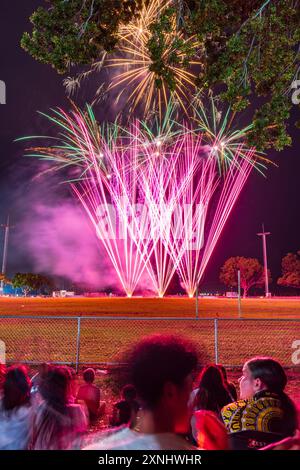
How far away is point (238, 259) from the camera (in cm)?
11394

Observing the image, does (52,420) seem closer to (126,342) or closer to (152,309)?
(126,342)

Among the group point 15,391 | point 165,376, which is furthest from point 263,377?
point 15,391

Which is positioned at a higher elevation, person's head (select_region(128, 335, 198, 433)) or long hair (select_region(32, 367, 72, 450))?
person's head (select_region(128, 335, 198, 433))

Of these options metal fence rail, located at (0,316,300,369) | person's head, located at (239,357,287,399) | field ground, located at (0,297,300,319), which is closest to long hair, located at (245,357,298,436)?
person's head, located at (239,357,287,399)

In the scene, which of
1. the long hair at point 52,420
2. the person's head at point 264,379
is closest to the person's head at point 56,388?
the long hair at point 52,420

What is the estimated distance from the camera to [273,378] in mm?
3385

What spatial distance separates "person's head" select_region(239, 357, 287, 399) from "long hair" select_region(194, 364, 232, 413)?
0.67 meters

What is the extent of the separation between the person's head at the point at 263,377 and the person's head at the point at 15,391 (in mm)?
1845

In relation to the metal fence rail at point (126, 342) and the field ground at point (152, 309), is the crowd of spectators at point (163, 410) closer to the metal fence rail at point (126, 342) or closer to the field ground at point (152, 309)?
the metal fence rail at point (126, 342)

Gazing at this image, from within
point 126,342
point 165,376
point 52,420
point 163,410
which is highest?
point 126,342

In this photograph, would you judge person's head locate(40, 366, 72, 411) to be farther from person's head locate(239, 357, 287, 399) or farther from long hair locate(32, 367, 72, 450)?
person's head locate(239, 357, 287, 399)

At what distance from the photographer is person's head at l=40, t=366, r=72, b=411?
328 cm

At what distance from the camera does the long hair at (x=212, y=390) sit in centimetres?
412

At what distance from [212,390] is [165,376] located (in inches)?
89.2
